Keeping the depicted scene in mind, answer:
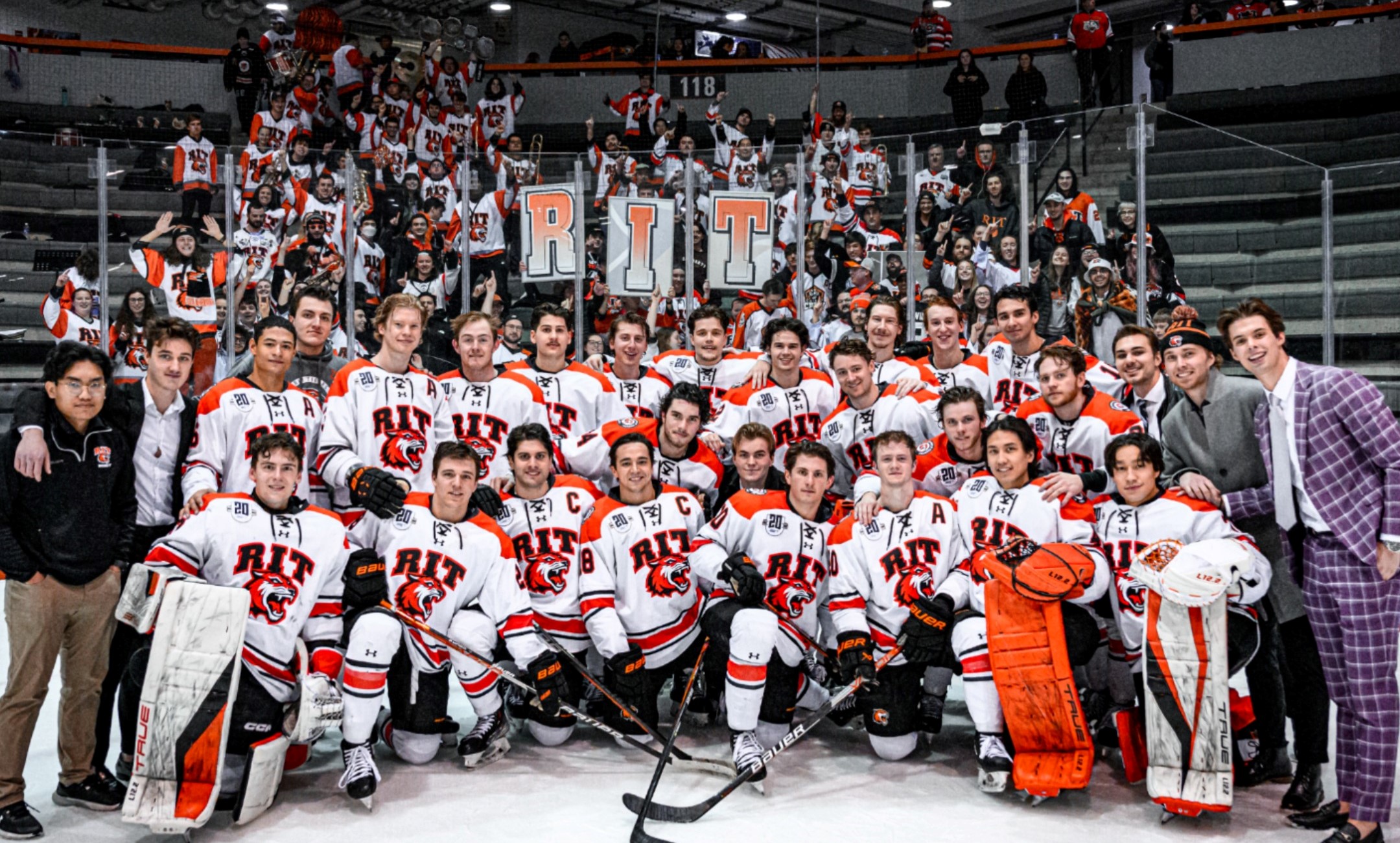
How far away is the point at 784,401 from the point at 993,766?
167 centimetres

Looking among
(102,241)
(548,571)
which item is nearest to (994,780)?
(548,571)

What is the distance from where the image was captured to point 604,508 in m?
3.86

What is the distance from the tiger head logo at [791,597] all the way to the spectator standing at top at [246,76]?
32.6ft

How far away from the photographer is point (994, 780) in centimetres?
320

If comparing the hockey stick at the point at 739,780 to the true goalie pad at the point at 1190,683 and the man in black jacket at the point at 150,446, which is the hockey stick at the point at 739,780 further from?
the man in black jacket at the point at 150,446

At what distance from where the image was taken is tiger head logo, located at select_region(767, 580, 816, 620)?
12.4 feet

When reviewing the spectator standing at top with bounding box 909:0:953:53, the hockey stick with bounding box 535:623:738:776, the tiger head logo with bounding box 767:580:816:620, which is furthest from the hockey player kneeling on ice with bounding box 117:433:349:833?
the spectator standing at top with bounding box 909:0:953:53

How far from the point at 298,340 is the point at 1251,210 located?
4779 mm

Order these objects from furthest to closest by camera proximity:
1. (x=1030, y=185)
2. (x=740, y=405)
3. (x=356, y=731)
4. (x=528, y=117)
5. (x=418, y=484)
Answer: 1. (x=528, y=117)
2. (x=1030, y=185)
3. (x=740, y=405)
4. (x=418, y=484)
5. (x=356, y=731)

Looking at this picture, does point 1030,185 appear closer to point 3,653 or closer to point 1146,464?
point 1146,464

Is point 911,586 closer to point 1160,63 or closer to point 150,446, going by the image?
point 150,446

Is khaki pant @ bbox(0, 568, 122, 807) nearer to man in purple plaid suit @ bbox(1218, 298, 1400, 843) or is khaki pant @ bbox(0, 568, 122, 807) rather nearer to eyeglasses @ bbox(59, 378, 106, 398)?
eyeglasses @ bbox(59, 378, 106, 398)

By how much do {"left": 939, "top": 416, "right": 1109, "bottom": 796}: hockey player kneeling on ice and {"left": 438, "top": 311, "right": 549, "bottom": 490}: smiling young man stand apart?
1636 millimetres

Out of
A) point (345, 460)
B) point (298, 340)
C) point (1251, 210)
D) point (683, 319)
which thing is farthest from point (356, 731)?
point (1251, 210)
